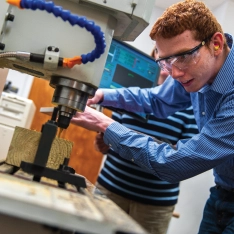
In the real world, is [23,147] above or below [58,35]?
below

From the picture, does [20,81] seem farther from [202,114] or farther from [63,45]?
[63,45]

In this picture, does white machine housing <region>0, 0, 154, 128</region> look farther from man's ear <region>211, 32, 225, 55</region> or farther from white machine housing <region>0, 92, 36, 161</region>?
white machine housing <region>0, 92, 36, 161</region>

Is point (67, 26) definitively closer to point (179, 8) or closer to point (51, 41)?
point (51, 41)

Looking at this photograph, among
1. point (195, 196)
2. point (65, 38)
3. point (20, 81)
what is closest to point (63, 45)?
point (65, 38)

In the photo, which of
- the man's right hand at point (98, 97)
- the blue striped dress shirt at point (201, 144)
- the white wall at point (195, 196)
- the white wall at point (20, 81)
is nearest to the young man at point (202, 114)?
the blue striped dress shirt at point (201, 144)

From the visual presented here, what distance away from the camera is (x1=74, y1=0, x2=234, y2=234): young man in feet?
4.07

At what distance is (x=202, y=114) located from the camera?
1.50 m

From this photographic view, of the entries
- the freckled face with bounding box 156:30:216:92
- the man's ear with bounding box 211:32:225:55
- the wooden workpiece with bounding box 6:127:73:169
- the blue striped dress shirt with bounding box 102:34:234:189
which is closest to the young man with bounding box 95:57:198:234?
the blue striped dress shirt with bounding box 102:34:234:189

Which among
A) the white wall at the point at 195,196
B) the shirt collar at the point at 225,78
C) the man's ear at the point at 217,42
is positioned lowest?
the white wall at the point at 195,196

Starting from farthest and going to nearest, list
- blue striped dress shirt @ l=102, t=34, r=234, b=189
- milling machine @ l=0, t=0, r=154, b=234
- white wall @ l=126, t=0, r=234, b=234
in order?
white wall @ l=126, t=0, r=234, b=234, blue striped dress shirt @ l=102, t=34, r=234, b=189, milling machine @ l=0, t=0, r=154, b=234

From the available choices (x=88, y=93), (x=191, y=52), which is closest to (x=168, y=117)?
(x=191, y=52)

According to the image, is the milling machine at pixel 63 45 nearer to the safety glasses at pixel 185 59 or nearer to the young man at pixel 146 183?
the safety glasses at pixel 185 59

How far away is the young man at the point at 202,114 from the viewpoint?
4.07 ft

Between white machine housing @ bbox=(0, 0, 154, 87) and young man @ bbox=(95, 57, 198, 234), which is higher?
white machine housing @ bbox=(0, 0, 154, 87)
